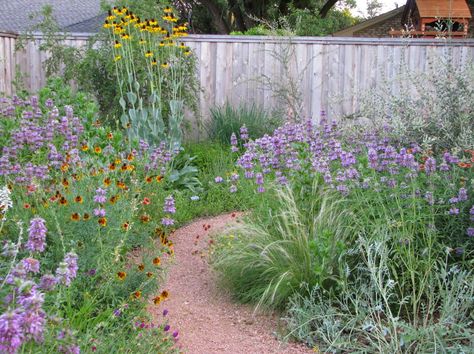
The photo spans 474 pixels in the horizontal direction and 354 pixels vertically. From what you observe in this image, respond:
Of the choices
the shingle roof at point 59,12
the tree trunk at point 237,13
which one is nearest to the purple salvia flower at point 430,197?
the shingle roof at point 59,12

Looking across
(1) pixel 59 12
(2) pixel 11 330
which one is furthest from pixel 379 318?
(1) pixel 59 12

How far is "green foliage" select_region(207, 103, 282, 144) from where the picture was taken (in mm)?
9195

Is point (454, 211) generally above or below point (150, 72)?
below

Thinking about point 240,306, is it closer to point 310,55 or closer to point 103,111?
point 103,111

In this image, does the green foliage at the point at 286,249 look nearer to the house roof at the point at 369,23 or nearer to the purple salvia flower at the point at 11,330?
the purple salvia flower at the point at 11,330

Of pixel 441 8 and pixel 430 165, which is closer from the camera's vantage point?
pixel 430 165

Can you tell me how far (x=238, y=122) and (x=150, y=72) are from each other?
1708 mm

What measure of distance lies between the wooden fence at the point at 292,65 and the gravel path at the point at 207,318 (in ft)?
17.3

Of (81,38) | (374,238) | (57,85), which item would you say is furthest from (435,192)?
(81,38)

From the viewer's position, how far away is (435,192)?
448cm

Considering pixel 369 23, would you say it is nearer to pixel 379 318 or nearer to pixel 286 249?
pixel 286 249

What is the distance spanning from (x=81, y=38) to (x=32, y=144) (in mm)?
5325

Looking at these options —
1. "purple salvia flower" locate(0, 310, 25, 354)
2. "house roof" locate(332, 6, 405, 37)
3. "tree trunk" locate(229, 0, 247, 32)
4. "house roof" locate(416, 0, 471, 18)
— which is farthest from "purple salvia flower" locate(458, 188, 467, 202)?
"house roof" locate(332, 6, 405, 37)

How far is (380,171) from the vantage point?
4.95 meters
